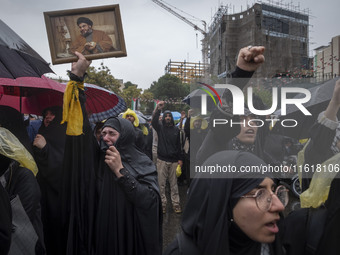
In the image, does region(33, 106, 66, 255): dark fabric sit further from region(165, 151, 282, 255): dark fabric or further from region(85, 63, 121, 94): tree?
region(85, 63, 121, 94): tree

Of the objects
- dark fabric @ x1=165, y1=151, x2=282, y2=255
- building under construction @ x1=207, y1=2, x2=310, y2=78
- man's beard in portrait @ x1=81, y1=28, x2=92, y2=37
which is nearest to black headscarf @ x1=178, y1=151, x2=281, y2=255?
dark fabric @ x1=165, y1=151, x2=282, y2=255

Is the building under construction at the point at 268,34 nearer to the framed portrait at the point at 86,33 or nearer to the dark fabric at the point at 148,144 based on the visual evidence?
the dark fabric at the point at 148,144

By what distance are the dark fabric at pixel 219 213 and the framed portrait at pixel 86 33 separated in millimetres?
1117

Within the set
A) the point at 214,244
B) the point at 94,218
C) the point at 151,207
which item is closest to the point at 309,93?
the point at 214,244

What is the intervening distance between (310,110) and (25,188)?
2.10 metres

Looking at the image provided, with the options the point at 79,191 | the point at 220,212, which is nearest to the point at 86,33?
the point at 79,191

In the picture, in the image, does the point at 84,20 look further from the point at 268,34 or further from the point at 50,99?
the point at 268,34

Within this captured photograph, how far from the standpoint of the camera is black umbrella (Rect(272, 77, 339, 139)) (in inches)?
76.8

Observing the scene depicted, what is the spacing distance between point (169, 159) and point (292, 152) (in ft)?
12.1

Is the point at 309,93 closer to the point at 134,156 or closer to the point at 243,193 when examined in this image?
the point at 243,193

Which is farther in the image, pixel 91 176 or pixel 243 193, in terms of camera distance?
pixel 91 176

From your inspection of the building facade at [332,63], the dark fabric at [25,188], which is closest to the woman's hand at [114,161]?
the dark fabric at [25,188]

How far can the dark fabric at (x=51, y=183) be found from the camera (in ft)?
10.2

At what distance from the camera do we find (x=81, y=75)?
2.26 m
